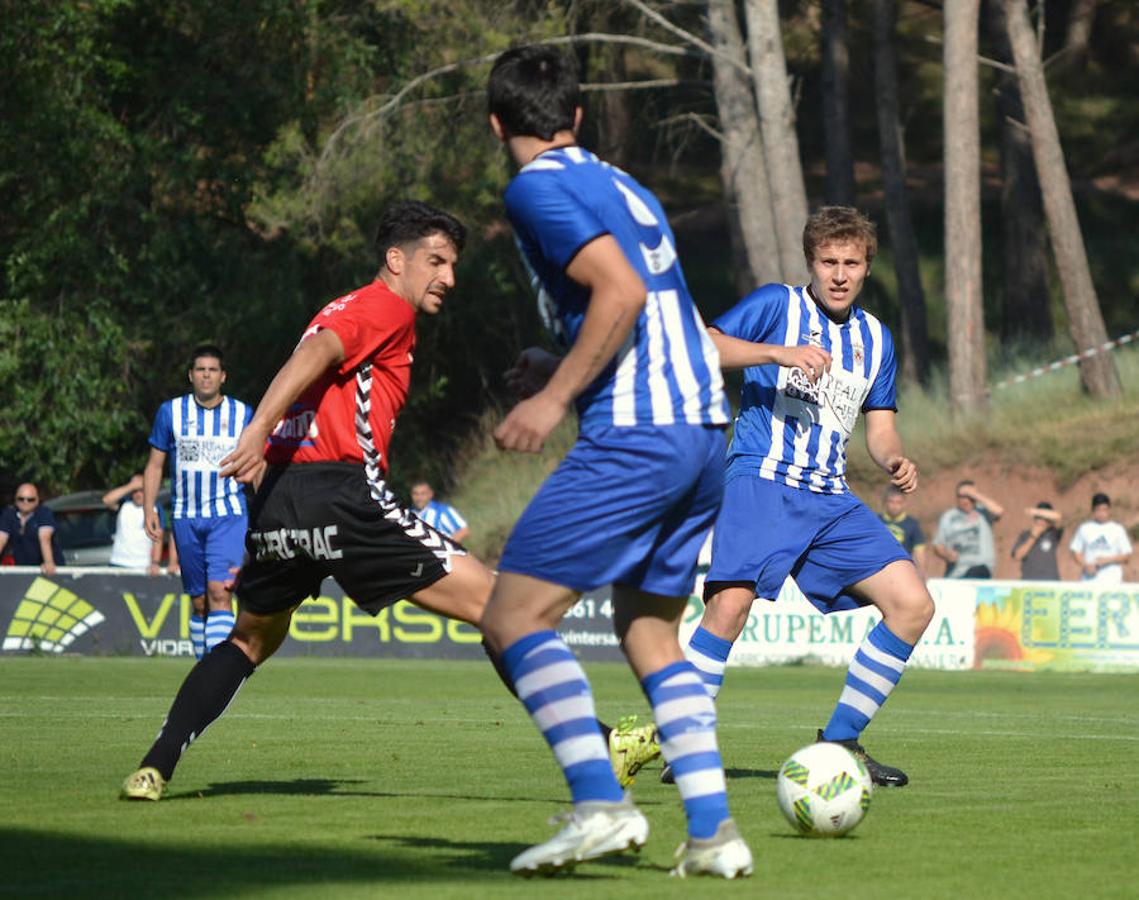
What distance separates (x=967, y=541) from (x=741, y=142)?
10.4 m

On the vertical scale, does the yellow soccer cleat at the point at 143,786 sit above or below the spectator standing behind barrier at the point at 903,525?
above

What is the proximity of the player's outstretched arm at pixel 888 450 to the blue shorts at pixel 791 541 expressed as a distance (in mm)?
208

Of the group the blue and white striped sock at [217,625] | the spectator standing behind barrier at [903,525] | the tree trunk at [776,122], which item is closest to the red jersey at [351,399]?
the blue and white striped sock at [217,625]

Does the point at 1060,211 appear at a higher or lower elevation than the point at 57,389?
higher

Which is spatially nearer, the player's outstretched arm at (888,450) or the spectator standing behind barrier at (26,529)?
the player's outstretched arm at (888,450)

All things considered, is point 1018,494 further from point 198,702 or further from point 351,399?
point 198,702

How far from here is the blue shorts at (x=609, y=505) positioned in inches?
224

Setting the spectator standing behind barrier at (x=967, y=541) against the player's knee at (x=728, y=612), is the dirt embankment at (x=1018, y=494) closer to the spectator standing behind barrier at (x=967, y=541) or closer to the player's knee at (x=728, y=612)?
the spectator standing behind barrier at (x=967, y=541)

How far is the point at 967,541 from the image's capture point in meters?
23.5

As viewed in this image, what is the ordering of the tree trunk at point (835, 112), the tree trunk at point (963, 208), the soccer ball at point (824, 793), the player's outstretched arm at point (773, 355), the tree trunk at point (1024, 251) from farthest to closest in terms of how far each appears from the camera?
the tree trunk at point (1024, 251) → the tree trunk at point (835, 112) → the tree trunk at point (963, 208) → the player's outstretched arm at point (773, 355) → the soccer ball at point (824, 793)

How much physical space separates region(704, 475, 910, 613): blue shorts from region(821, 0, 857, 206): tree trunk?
2697cm

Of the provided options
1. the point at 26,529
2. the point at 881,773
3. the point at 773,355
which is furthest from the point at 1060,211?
the point at 773,355

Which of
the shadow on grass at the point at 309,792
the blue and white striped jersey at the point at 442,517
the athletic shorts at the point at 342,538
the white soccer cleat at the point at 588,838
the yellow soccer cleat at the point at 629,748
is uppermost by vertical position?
the athletic shorts at the point at 342,538

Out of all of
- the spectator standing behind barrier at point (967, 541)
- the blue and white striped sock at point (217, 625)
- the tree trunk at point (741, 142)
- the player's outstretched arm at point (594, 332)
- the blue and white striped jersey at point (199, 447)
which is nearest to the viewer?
the player's outstretched arm at point (594, 332)
